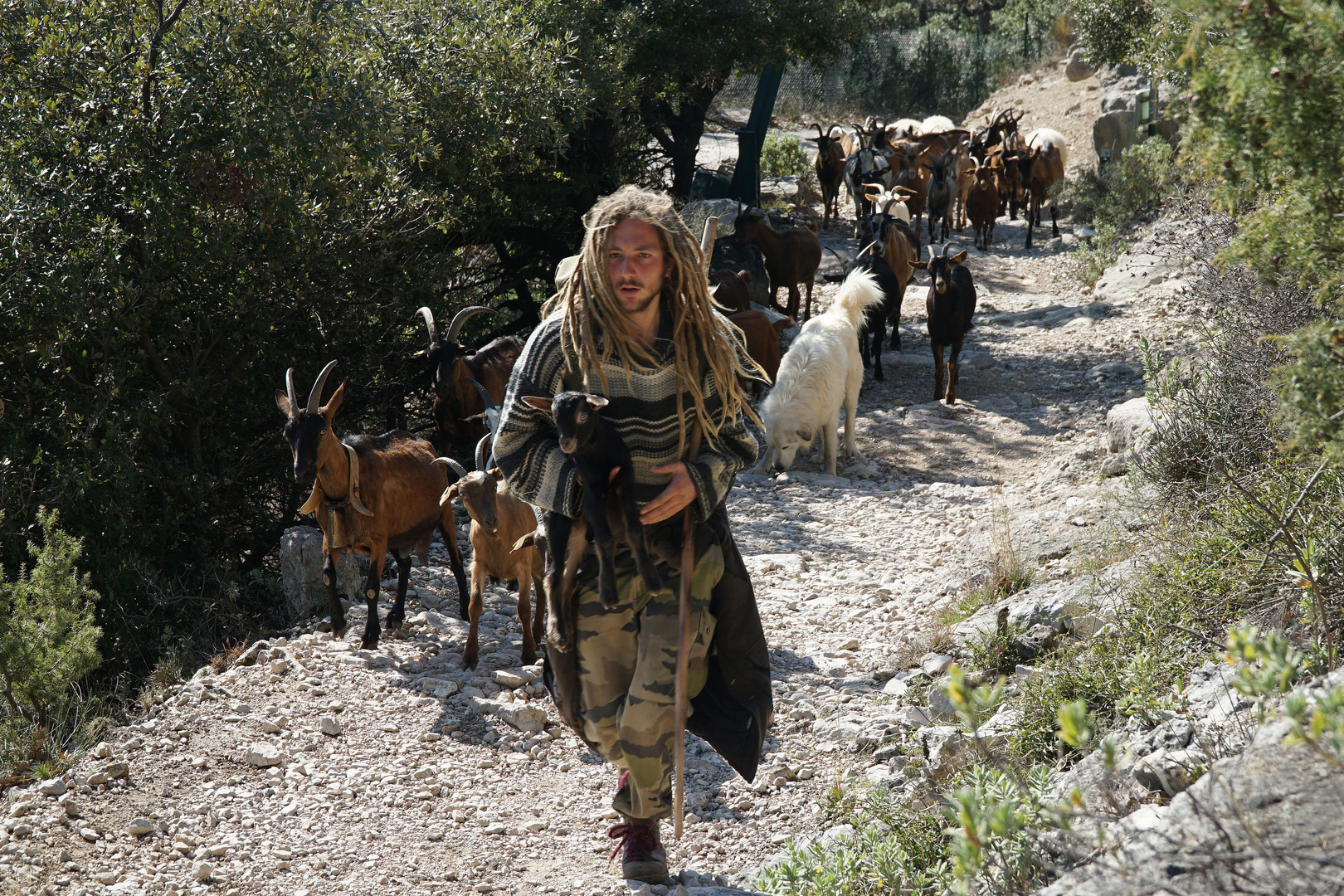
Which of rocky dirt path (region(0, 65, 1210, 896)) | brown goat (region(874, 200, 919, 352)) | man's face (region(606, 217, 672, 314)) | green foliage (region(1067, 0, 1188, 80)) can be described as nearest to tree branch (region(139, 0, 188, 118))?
rocky dirt path (region(0, 65, 1210, 896))

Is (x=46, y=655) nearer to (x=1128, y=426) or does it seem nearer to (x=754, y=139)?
(x=1128, y=426)

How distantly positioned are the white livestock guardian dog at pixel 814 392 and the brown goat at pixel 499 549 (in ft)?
12.6

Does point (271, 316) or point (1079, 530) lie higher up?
point (271, 316)

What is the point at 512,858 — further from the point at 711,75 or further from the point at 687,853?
the point at 711,75

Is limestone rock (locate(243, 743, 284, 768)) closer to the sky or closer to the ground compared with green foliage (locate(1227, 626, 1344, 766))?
closer to the ground

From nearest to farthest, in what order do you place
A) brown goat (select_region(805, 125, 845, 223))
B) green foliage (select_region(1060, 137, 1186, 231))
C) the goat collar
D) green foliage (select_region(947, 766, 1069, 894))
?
green foliage (select_region(947, 766, 1069, 894)), the goat collar, green foliage (select_region(1060, 137, 1186, 231)), brown goat (select_region(805, 125, 845, 223))

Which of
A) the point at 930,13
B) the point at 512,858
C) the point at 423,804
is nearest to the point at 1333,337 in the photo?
the point at 512,858

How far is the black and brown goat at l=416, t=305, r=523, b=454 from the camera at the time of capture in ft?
27.2

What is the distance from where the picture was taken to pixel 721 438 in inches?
129

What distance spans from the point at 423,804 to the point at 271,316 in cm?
505

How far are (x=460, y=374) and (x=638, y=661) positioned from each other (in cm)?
547

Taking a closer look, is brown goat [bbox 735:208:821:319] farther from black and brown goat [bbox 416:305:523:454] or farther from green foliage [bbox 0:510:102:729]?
green foliage [bbox 0:510:102:729]

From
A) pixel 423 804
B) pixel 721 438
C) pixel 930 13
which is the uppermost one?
pixel 930 13

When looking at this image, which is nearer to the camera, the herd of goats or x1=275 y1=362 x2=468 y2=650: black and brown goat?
the herd of goats
